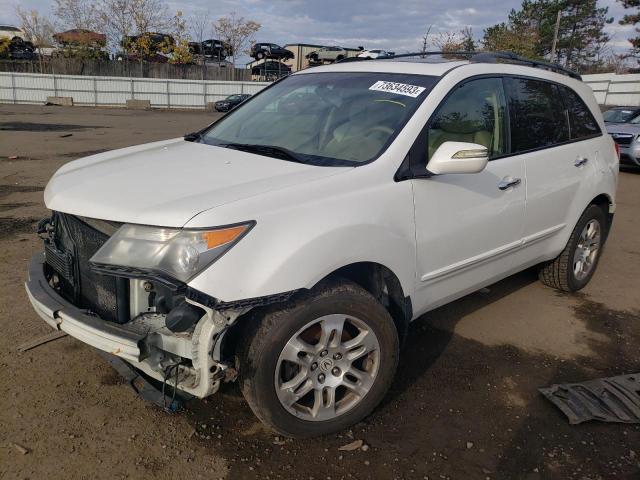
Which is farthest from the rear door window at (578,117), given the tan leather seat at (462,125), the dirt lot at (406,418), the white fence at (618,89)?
the white fence at (618,89)

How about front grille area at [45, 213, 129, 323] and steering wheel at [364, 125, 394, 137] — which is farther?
steering wheel at [364, 125, 394, 137]

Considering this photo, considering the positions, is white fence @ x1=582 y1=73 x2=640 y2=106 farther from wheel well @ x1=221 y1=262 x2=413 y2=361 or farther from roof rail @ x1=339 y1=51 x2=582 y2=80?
wheel well @ x1=221 y1=262 x2=413 y2=361

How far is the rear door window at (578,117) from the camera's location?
14.4 ft

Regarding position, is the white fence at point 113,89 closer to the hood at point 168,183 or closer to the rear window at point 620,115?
the rear window at point 620,115

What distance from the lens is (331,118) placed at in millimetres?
3307

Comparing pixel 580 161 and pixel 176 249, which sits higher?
pixel 580 161

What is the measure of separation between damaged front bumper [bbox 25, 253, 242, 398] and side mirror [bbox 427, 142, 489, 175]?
133cm

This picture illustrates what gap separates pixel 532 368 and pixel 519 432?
0.78m

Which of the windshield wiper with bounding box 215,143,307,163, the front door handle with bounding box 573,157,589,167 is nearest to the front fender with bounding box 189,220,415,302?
the windshield wiper with bounding box 215,143,307,163

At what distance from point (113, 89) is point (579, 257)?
37.6 meters

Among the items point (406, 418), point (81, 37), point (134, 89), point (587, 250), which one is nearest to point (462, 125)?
point (406, 418)

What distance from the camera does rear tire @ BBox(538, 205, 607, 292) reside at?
457cm

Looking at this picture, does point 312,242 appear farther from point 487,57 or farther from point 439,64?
point 487,57

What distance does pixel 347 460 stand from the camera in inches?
103
